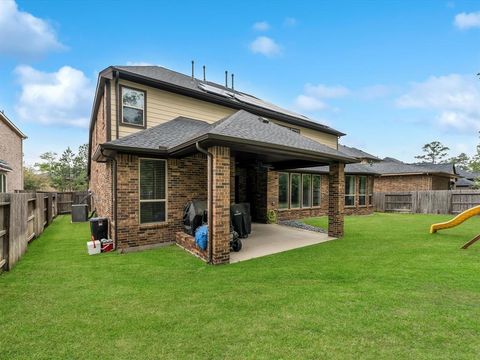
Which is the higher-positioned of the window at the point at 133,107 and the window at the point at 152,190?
the window at the point at 133,107

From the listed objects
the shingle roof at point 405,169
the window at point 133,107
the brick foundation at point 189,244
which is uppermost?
the window at point 133,107

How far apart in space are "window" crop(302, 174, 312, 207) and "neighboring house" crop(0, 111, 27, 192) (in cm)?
1840

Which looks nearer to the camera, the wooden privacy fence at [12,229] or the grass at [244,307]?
the grass at [244,307]

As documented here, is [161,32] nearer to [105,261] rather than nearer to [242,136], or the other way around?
[242,136]

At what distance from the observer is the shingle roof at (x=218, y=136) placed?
6.02 metres

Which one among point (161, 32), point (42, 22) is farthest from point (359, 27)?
point (42, 22)

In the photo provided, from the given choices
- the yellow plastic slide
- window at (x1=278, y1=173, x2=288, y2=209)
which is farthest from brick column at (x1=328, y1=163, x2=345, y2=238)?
window at (x1=278, y1=173, x2=288, y2=209)

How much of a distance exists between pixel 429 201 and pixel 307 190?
10085 millimetres

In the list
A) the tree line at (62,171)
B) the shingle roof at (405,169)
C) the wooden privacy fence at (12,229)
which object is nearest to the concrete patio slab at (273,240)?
the wooden privacy fence at (12,229)

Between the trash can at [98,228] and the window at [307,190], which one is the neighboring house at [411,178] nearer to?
the window at [307,190]

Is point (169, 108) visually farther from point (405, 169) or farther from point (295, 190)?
point (405, 169)

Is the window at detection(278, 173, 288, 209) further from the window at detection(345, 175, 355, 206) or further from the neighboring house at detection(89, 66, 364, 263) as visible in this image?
the window at detection(345, 175, 355, 206)

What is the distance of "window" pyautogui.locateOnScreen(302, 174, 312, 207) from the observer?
14.2 m

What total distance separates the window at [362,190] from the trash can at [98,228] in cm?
1479
